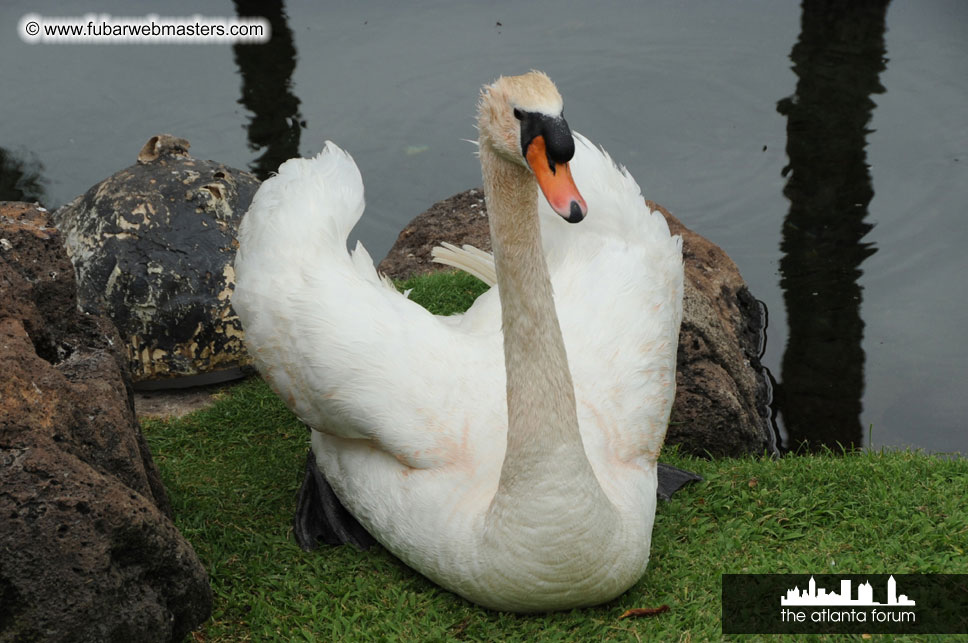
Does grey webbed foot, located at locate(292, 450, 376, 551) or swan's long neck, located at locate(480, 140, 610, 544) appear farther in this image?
grey webbed foot, located at locate(292, 450, 376, 551)

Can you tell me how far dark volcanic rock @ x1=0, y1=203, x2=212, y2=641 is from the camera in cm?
293

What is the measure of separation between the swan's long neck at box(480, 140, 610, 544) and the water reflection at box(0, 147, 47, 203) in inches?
261

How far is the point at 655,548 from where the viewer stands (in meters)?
4.03

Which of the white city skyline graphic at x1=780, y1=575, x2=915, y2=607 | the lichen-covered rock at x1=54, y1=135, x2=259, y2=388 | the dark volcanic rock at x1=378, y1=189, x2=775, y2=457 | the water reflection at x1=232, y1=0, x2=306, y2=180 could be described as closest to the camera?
the white city skyline graphic at x1=780, y1=575, x2=915, y2=607

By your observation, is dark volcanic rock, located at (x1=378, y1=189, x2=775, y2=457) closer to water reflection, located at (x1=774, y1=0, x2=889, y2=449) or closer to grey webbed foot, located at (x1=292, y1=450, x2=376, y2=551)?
water reflection, located at (x1=774, y1=0, x2=889, y2=449)

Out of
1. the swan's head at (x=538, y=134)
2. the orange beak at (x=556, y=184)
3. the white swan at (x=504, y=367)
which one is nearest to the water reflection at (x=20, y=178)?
the white swan at (x=504, y=367)

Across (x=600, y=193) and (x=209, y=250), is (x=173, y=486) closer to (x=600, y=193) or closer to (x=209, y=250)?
(x=209, y=250)

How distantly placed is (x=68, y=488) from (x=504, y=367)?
162 centimetres

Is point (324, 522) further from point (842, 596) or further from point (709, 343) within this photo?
point (709, 343)

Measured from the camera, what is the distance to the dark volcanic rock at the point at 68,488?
9.60ft

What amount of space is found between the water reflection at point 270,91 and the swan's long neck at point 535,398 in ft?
19.4

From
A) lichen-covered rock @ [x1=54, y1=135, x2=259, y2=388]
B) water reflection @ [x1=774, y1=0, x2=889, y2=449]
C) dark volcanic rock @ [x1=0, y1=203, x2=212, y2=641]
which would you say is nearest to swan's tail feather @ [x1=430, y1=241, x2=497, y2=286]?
lichen-covered rock @ [x1=54, y1=135, x2=259, y2=388]

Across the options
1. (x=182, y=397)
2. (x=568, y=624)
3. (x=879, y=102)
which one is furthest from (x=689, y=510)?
(x=879, y=102)

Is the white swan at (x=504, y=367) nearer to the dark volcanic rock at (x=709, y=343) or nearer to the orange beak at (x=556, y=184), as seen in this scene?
the orange beak at (x=556, y=184)
